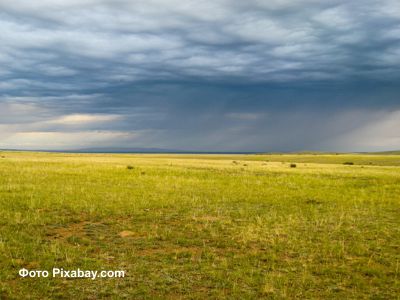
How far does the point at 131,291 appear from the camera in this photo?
30.4 feet

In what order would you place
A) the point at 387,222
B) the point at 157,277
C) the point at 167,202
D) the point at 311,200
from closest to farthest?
1. the point at 157,277
2. the point at 387,222
3. the point at 167,202
4. the point at 311,200

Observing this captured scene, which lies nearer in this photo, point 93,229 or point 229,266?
point 229,266

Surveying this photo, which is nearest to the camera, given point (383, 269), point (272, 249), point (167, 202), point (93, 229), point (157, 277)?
point (157, 277)

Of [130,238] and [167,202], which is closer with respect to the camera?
[130,238]

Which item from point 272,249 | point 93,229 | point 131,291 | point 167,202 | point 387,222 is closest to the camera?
point 131,291

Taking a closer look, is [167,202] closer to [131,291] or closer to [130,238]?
[130,238]

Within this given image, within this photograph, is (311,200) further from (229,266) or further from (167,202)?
(229,266)

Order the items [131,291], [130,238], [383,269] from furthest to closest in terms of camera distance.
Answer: [130,238] → [383,269] → [131,291]

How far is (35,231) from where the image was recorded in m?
14.6

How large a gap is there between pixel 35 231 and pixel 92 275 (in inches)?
220

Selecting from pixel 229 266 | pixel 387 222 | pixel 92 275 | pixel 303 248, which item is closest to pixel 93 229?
pixel 92 275

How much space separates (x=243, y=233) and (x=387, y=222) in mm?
7562

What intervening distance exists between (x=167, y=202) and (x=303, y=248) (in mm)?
10504

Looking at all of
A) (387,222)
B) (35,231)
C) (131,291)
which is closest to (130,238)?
(35,231)
